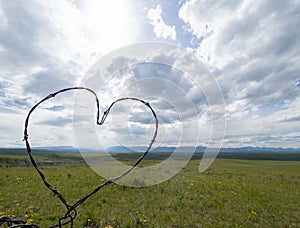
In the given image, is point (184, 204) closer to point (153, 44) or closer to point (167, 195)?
point (167, 195)

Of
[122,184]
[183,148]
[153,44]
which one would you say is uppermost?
[153,44]

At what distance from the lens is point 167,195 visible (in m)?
10.3

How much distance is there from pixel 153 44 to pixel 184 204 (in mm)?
7079

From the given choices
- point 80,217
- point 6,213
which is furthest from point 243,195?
point 6,213

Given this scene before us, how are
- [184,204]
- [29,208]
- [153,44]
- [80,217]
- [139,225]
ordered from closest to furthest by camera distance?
[153,44], [139,225], [80,217], [29,208], [184,204]

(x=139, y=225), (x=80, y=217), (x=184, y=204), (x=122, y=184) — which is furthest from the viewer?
(x=122, y=184)

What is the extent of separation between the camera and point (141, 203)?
899 centimetres

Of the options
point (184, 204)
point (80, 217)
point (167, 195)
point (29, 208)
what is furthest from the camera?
point (167, 195)

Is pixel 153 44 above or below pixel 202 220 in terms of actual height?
above

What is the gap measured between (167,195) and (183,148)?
477 cm

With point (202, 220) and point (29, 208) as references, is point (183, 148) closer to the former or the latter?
point (202, 220)

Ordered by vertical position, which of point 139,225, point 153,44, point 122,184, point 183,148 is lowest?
point 139,225

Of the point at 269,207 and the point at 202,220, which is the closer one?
the point at 202,220

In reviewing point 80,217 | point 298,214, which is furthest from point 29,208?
point 298,214
